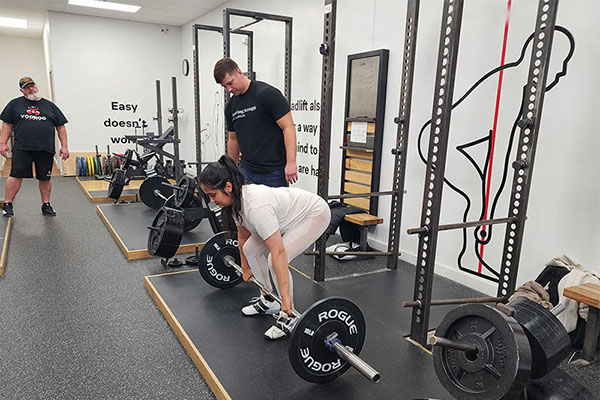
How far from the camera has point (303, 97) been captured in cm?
458

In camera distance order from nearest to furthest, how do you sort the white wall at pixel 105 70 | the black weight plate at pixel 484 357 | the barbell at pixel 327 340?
the black weight plate at pixel 484 357 < the barbell at pixel 327 340 < the white wall at pixel 105 70

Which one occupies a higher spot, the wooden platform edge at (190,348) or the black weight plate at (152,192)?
the black weight plate at (152,192)

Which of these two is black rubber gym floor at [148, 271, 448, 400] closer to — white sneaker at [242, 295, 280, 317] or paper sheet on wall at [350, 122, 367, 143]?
white sneaker at [242, 295, 280, 317]

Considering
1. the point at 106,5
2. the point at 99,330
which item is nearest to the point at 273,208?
the point at 99,330

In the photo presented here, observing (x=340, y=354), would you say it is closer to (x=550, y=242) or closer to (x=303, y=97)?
(x=550, y=242)

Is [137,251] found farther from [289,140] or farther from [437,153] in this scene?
[437,153]

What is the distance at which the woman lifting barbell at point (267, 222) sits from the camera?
1834mm

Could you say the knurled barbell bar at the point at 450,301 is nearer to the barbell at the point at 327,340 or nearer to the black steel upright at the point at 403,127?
the barbell at the point at 327,340

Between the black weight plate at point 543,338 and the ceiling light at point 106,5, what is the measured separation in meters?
7.22

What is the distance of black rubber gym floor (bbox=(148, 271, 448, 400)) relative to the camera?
177 centimetres

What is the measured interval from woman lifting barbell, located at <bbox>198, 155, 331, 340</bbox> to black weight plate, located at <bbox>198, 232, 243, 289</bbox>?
34 cm

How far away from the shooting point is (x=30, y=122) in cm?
439

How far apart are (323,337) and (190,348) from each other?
0.76 metres

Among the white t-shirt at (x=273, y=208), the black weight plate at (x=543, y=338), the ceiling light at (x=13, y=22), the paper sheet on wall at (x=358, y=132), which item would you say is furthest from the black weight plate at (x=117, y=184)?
the ceiling light at (x=13, y=22)
